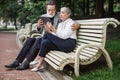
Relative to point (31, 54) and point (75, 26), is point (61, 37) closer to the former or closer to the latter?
point (75, 26)

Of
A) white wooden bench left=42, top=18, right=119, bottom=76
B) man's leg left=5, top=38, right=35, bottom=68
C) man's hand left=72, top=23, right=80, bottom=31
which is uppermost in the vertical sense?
man's hand left=72, top=23, right=80, bottom=31

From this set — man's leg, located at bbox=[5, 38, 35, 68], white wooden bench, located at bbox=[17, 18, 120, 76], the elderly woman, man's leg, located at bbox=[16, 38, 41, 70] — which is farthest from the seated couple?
man's leg, located at bbox=[5, 38, 35, 68]

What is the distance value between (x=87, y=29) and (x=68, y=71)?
95 centimetres

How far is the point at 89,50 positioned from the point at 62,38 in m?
0.72

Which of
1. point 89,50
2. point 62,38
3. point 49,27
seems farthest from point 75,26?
point 89,50

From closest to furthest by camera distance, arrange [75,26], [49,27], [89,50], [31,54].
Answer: [89,50] → [75,26] → [49,27] → [31,54]

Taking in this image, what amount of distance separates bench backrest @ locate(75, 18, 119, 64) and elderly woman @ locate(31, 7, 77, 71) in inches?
8.8

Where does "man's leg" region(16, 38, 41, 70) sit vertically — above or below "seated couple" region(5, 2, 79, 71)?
below

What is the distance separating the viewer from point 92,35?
6.76m

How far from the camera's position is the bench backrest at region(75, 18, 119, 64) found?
251 inches

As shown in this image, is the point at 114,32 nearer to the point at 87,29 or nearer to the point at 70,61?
the point at 87,29

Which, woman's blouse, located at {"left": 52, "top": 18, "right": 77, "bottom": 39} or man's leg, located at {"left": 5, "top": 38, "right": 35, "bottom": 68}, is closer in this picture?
woman's blouse, located at {"left": 52, "top": 18, "right": 77, "bottom": 39}

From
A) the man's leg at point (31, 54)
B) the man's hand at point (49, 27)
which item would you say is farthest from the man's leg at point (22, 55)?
the man's hand at point (49, 27)

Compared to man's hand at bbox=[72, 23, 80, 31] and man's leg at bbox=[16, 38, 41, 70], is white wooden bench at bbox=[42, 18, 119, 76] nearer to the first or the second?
man's hand at bbox=[72, 23, 80, 31]
